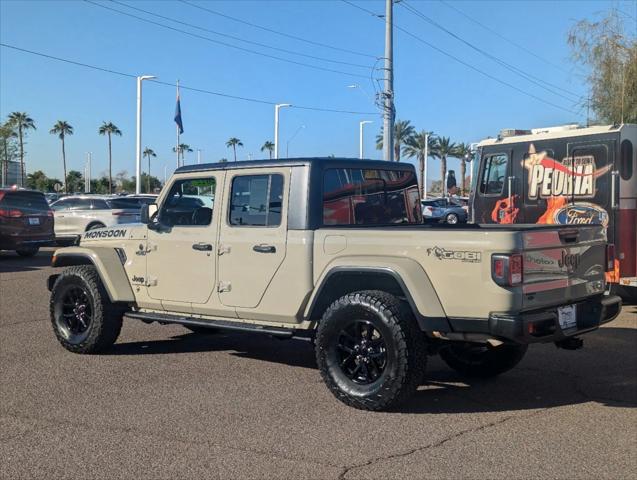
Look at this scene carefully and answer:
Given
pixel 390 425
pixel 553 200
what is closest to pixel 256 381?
pixel 390 425

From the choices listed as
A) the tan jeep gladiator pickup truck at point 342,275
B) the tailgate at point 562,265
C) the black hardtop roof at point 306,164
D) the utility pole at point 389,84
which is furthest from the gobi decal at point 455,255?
the utility pole at point 389,84

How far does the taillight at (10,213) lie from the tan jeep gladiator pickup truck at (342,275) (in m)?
9.98

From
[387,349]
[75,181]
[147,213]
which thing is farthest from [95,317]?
[75,181]

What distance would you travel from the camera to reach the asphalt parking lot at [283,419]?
409 cm

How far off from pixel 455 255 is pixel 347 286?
1.07 meters

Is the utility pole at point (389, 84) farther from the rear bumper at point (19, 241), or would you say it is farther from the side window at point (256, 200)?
the side window at point (256, 200)

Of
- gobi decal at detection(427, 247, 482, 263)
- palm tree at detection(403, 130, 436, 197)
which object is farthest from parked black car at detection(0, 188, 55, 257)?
palm tree at detection(403, 130, 436, 197)

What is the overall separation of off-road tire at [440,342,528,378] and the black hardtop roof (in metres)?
1.81

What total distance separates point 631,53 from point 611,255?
15.6 m

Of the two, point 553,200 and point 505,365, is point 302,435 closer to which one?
point 505,365

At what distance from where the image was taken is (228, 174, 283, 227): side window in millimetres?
5789

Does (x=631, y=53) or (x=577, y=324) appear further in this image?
(x=631, y=53)

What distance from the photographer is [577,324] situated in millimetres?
5250

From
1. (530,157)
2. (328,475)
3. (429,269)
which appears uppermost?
(530,157)
